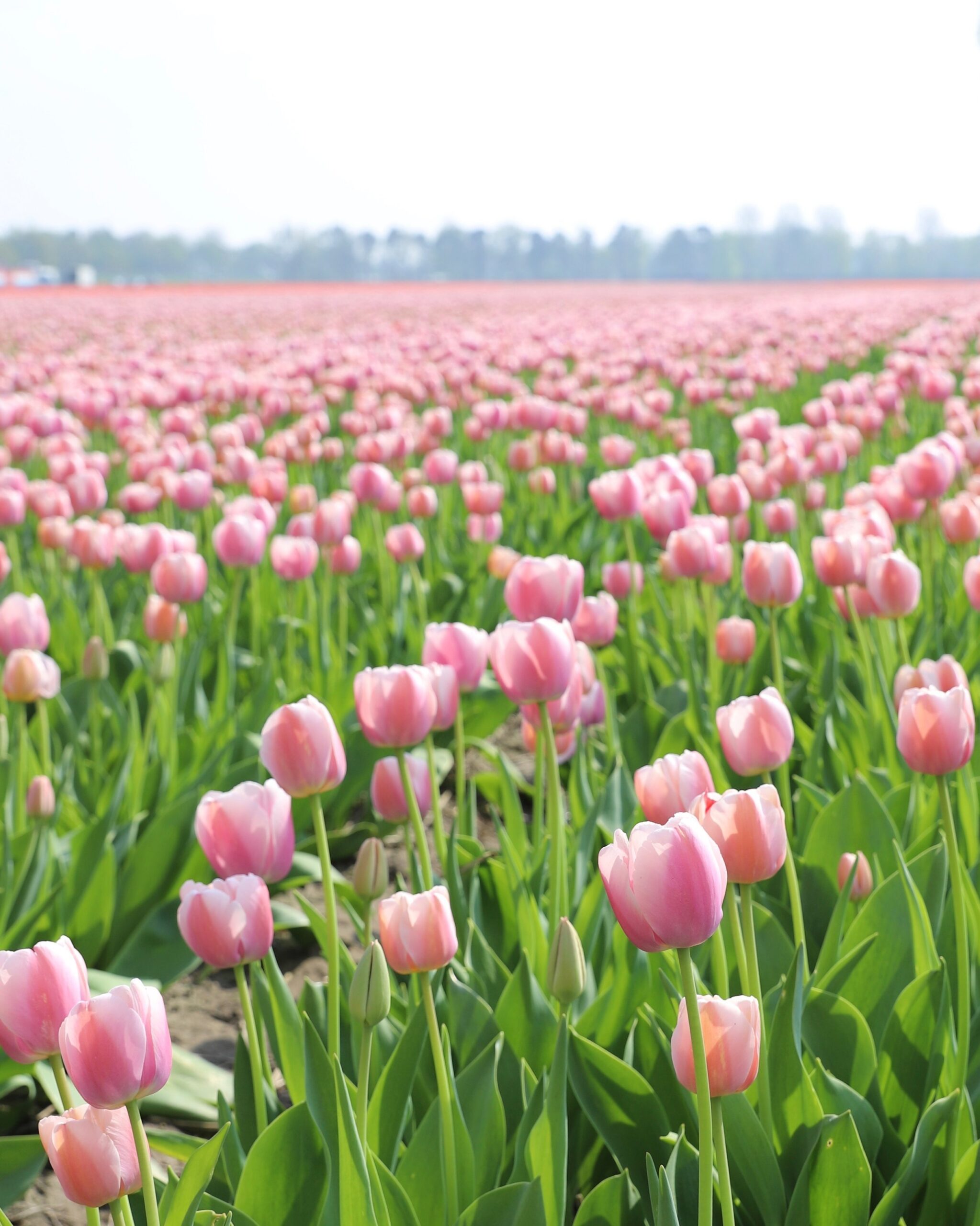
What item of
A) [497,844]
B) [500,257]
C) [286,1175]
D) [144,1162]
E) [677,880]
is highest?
[500,257]

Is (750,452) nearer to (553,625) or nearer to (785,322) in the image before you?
(553,625)

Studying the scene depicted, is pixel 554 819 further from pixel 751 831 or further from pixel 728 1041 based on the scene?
pixel 728 1041

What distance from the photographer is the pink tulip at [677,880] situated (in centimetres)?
81

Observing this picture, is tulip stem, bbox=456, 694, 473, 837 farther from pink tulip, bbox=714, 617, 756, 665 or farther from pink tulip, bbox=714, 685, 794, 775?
pink tulip, bbox=714, 617, 756, 665

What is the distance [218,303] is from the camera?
95.8 ft

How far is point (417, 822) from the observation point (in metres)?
1.47

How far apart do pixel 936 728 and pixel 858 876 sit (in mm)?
389

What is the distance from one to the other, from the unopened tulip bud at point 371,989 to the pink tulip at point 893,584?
1.18 m

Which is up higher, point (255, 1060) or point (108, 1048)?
point (108, 1048)

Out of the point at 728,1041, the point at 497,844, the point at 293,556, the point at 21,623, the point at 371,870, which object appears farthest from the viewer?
the point at 293,556

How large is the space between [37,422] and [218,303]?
Result: 25.9 m

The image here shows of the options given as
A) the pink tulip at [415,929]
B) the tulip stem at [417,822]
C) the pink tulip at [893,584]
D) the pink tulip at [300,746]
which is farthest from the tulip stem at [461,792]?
the pink tulip at [893,584]

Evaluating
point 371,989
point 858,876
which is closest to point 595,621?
point 858,876

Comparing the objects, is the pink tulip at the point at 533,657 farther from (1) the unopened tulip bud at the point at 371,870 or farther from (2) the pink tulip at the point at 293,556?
(2) the pink tulip at the point at 293,556
